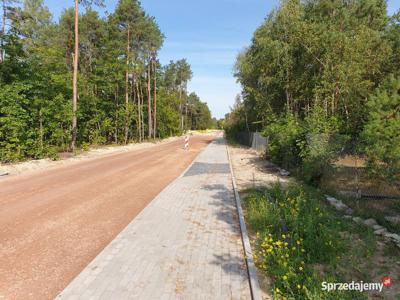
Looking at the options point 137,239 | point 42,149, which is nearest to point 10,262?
point 137,239

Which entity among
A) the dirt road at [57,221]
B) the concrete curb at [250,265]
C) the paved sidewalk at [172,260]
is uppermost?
the concrete curb at [250,265]

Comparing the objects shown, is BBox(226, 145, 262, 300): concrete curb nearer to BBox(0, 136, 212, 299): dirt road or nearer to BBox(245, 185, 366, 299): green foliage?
BBox(245, 185, 366, 299): green foliage

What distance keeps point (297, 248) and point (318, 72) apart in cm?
1948

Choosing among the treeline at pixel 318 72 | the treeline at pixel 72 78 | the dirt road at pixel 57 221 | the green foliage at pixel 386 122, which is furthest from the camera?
the treeline at pixel 72 78

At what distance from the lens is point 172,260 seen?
4.56 meters

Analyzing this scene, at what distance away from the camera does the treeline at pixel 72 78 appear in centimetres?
1617

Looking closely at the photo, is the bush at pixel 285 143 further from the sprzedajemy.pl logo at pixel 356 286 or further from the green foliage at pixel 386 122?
the sprzedajemy.pl logo at pixel 356 286

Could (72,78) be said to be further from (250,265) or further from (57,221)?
(250,265)

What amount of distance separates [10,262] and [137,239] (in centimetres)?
207

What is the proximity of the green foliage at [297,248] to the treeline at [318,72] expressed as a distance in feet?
13.8

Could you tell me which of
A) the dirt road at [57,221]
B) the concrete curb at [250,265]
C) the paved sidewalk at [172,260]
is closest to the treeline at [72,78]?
the dirt road at [57,221]

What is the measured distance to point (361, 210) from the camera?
23.9 ft

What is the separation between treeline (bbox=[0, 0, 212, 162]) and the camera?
16.2 m

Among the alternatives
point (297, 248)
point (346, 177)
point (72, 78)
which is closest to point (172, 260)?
point (297, 248)
